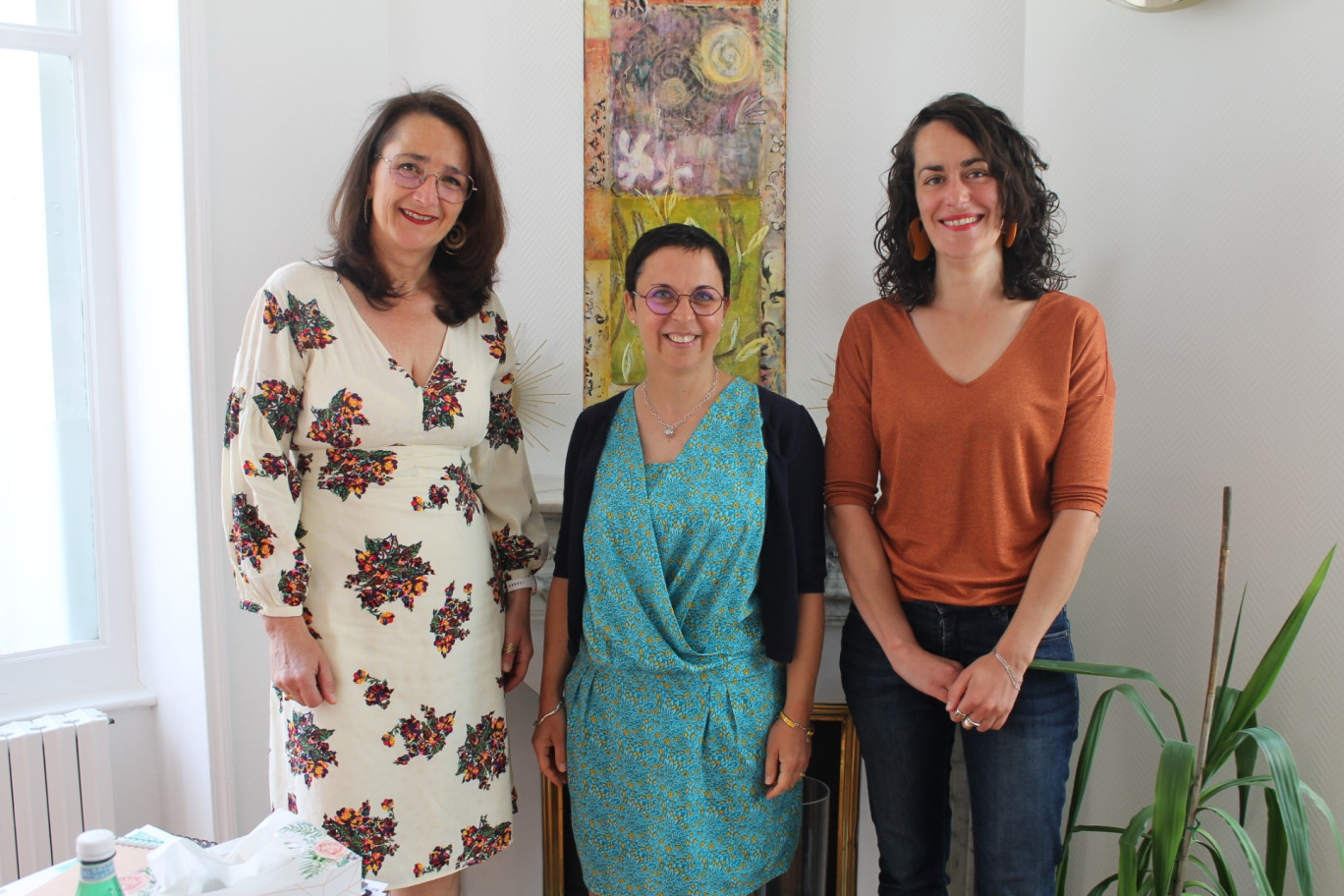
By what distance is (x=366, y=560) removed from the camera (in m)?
1.46

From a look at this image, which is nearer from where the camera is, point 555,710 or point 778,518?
point 778,518

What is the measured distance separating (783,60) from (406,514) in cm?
129

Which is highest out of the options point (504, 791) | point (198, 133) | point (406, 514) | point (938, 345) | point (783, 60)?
point (783, 60)

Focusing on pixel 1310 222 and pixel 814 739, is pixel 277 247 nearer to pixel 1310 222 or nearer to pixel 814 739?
pixel 814 739

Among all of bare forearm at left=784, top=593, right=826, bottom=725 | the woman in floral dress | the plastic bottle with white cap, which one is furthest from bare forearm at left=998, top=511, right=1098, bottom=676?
the plastic bottle with white cap

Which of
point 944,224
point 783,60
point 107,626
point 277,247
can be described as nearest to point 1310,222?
point 944,224

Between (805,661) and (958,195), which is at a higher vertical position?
(958,195)

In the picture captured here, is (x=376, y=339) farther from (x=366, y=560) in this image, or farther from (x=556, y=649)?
(x=556, y=649)

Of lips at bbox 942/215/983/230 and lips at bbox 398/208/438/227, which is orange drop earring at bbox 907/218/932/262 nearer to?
lips at bbox 942/215/983/230

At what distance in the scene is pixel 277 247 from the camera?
1999 mm

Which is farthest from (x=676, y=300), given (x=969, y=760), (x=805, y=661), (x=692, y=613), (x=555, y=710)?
(x=969, y=760)

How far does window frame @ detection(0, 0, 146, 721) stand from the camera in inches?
82.3

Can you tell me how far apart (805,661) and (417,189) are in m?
0.95

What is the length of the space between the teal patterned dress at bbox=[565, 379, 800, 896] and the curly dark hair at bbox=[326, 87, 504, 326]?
1.27 ft
